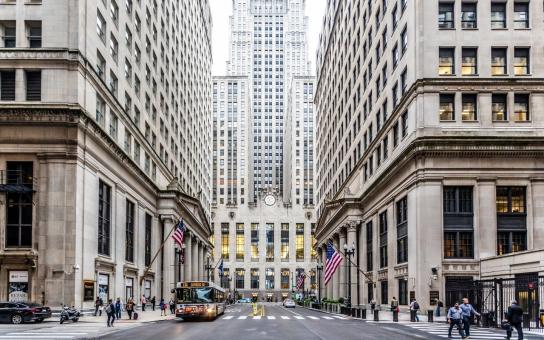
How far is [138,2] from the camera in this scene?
67.6 meters

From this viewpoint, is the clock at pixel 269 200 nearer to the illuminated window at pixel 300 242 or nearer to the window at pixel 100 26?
the illuminated window at pixel 300 242

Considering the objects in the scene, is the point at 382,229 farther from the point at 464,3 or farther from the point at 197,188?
the point at 197,188

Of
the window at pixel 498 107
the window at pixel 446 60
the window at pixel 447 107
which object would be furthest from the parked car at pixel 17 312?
the window at pixel 498 107

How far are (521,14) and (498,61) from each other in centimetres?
420

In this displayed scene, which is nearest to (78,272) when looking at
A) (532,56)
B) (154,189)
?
(154,189)

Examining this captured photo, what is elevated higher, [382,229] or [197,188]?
[197,188]

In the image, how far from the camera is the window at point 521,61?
169ft

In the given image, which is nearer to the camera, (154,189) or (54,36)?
(54,36)

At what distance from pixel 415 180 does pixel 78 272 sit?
25.8 meters

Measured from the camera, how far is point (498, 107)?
169 feet

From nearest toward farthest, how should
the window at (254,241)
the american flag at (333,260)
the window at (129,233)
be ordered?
the american flag at (333,260)
the window at (129,233)
the window at (254,241)

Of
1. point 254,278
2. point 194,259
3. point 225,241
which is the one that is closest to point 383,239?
point 194,259

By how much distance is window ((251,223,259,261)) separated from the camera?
568ft

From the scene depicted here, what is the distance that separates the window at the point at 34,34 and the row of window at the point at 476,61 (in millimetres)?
29993
